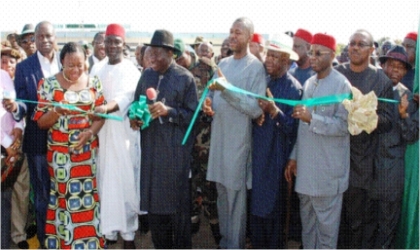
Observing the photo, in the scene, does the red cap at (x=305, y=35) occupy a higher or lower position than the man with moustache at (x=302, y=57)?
higher

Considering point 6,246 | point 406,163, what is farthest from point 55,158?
point 406,163

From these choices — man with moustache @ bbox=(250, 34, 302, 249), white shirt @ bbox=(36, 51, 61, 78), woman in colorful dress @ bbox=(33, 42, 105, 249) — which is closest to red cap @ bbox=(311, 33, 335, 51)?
man with moustache @ bbox=(250, 34, 302, 249)

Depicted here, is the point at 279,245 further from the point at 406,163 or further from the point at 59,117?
the point at 59,117

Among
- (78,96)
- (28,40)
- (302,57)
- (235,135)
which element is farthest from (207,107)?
(28,40)

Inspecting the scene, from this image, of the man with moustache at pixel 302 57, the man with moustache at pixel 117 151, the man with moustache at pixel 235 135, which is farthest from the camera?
the man with moustache at pixel 302 57

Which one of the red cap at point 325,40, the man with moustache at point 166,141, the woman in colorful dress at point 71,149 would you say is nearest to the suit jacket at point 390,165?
the red cap at point 325,40

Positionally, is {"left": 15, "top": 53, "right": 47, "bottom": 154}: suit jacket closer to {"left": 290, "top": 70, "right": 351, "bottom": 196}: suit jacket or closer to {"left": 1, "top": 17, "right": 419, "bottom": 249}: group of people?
{"left": 1, "top": 17, "right": 419, "bottom": 249}: group of people

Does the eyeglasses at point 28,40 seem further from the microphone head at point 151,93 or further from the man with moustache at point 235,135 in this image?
the man with moustache at point 235,135

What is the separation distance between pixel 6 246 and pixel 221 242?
2.03 metres

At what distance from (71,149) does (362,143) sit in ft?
7.87

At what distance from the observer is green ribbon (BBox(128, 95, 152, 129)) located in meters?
3.97

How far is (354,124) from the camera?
140 inches

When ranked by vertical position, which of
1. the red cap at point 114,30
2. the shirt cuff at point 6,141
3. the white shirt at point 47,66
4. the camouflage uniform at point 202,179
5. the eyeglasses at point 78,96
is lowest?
the camouflage uniform at point 202,179

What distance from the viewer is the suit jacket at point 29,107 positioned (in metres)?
4.21
